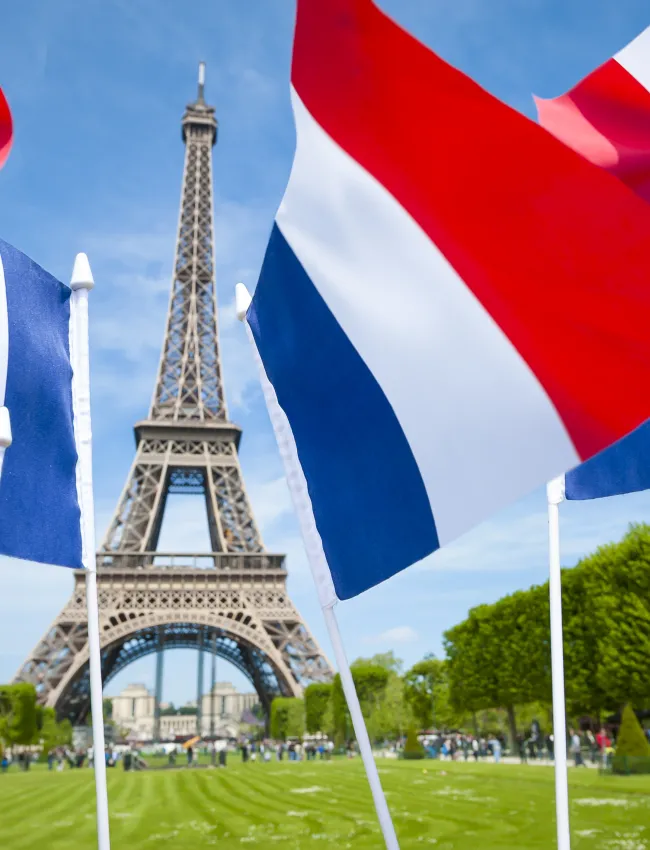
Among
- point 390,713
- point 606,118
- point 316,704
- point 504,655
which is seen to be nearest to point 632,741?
point 504,655

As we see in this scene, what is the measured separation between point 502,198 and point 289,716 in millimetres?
59483

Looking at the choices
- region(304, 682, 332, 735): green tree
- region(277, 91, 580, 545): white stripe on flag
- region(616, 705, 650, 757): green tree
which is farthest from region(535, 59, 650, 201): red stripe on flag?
region(304, 682, 332, 735): green tree

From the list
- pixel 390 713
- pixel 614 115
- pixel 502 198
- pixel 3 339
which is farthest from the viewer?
pixel 390 713

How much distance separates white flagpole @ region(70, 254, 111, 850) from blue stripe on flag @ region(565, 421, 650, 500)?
3.25 metres

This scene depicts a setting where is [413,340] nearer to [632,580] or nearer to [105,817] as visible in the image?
[105,817]

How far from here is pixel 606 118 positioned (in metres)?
5.16

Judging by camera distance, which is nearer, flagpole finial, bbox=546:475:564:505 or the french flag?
the french flag

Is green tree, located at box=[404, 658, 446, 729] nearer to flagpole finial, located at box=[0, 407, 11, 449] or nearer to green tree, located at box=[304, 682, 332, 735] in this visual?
green tree, located at box=[304, 682, 332, 735]

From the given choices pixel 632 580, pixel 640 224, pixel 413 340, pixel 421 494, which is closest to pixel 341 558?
pixel 421 494

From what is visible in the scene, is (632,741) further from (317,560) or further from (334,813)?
(317,560)

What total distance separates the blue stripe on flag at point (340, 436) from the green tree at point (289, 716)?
5540 centimetres

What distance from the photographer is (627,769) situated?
82.8ft

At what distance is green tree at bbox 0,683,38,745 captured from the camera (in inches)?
2195

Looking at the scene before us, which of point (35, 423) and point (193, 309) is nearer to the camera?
point (35, 423)
